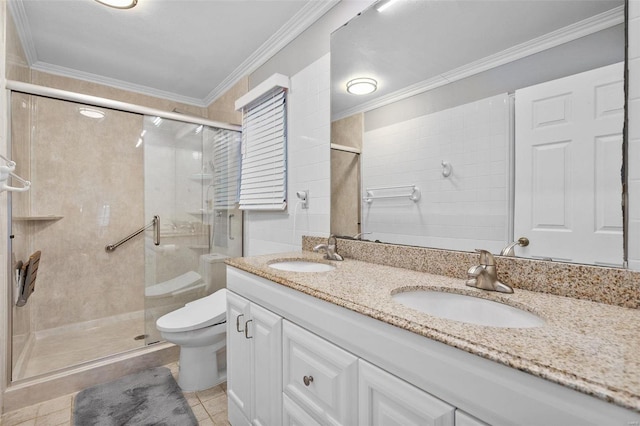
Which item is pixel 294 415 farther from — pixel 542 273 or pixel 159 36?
pixel 159 36

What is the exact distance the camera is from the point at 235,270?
5.12ft

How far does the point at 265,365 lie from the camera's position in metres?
1.26

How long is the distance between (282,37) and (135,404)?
260 centimetres

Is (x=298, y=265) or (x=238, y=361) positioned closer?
(x=238, y=361)

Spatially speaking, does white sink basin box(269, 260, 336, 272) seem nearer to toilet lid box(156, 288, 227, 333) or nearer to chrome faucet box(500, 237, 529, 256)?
toilet lid box(156, 288, 227, 333)

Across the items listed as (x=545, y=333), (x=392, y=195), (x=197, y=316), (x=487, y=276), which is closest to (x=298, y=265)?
(x=392, y=195)

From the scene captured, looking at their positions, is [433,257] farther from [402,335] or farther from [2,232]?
[2,232]

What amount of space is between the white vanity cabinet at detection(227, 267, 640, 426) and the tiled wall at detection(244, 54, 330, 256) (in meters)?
0.63

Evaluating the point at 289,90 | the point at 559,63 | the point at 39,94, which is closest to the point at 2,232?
the point at 39,94

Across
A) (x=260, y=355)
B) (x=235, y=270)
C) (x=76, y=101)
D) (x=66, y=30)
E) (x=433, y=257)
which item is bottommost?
(x=260, y=355)

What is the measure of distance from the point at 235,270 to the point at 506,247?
1227 millimetres

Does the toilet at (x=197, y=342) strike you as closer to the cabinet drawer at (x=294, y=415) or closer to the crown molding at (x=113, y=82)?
the cabinet drawer at (x=294, y=415)

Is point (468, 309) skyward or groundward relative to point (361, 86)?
groundward

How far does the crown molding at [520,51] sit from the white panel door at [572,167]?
0.13 meters
